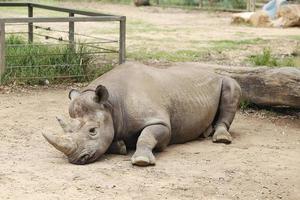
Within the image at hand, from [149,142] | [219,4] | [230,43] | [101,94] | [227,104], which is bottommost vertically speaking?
[149,142]

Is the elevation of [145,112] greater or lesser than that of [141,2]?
lesser

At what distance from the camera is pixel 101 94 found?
6.08 meters

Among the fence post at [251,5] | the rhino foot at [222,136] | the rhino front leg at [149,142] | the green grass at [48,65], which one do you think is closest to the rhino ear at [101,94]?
the rhino front leg at [149,142]

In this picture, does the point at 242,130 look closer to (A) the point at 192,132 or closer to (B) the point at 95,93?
(A) the point at 192,132

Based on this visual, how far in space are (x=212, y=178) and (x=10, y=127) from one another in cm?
261

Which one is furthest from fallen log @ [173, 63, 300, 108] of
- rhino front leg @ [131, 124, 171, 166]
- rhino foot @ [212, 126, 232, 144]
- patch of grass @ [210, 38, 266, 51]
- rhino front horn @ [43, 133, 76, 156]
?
patch of grass @ [210, 38, 266, 51]

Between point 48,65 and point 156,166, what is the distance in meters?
4.22

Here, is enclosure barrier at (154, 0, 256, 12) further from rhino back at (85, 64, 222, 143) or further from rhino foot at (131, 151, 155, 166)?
rhino foot at (131, 151, 155, 166)

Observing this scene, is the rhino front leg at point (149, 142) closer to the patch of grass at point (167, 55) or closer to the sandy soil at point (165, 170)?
the sandy soil at point (165, 170)

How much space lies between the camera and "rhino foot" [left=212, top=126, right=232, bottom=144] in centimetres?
689

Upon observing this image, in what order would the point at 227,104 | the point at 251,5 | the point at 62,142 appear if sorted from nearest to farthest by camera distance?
the point at 62,142 < the point at 227,104 < the point at 251,5

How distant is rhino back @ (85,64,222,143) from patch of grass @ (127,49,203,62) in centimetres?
453

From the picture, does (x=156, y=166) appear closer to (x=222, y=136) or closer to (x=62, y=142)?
(x=62, y=142)

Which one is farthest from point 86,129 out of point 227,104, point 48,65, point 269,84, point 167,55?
point 167,55
